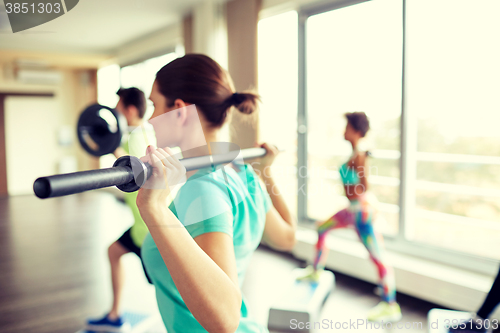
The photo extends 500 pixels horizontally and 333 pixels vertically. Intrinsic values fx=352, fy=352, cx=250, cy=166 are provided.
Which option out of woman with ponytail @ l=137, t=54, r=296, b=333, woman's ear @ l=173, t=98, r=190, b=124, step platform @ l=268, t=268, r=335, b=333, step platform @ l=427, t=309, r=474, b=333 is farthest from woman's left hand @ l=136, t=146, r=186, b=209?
step platform @ l=268, t=268, r=335, b=333

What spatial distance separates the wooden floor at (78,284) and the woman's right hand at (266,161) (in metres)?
1.05

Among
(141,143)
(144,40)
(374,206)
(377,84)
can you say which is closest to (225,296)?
(141,143)

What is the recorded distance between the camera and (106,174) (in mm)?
327

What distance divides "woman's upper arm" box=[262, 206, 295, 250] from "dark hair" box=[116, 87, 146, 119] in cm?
37

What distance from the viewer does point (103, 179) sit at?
323mm

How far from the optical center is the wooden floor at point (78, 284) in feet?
5.36

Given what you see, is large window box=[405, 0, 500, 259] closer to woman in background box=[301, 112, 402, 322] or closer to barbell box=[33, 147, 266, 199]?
woman in background box=[301, 112, 402, 322]

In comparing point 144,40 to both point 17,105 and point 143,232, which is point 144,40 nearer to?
point 143,232

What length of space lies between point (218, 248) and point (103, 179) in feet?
0.64

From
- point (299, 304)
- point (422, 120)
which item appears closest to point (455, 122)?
point (422, 120)

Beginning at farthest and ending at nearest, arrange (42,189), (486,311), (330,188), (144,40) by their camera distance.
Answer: (330,188)
(486,311)
(144,40)
(42,189)

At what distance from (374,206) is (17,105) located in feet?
17.3

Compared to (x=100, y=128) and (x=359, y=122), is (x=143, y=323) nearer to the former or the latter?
(x=100, y=128)
